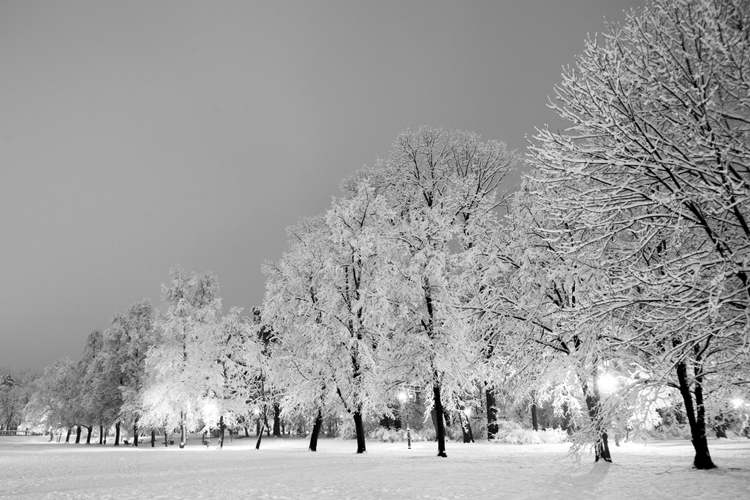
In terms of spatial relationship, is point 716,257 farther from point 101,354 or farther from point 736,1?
point 101,354

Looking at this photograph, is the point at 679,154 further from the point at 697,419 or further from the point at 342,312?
the point at 342,312

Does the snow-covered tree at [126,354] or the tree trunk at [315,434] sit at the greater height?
the snow-covered tree at [126,354]

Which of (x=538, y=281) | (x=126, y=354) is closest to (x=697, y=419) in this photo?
(x=538, y=281)

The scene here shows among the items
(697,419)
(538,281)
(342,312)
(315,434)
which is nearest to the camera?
(697,419)

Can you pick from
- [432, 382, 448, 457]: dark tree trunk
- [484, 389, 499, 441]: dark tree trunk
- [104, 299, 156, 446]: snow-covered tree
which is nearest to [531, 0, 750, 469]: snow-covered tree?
[432, 382, 448, 457]: dark tree trunk

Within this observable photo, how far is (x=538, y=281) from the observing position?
45.6 ft

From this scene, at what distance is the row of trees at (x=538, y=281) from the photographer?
21.6 feet

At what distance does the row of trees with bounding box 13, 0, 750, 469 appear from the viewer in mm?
6598

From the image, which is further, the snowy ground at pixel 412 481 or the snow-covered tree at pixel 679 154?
the snowy ground at pixel 412 481

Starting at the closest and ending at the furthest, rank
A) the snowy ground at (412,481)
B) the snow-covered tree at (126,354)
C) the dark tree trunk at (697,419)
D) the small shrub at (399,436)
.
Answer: the snowy ground at (412,481) < the dark tree trunk at (697,419) < the small shrub at (399,436) < the snow-covered tree at (126,354)

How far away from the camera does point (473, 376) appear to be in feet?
61.8

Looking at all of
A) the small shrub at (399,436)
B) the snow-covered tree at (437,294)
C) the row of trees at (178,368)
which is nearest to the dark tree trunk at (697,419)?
the snow-covered tree at (437,294)

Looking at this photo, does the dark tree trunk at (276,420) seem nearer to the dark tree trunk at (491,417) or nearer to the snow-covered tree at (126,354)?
the snow-covered tree at (126,354)

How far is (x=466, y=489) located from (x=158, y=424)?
96.1 feet
